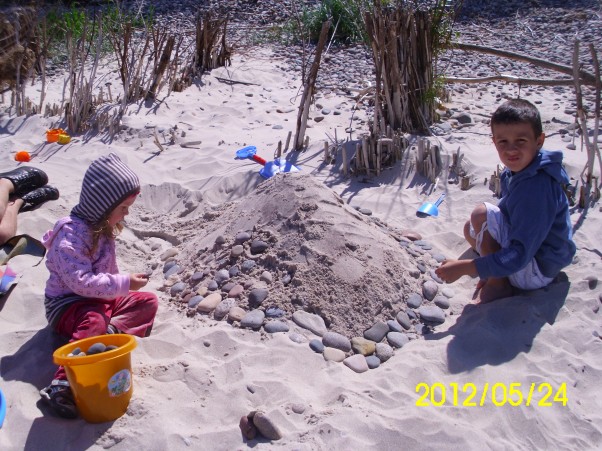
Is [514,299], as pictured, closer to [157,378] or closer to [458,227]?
[458,227]

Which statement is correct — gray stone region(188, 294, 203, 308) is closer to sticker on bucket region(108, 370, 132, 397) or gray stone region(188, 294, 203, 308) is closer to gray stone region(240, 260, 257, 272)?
gray stone region(240, 260, 257, 272)

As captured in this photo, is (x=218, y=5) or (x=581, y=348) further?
(x=218, y=5)

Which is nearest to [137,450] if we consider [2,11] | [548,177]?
[548,177]

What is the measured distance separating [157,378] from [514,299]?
167 centimetres

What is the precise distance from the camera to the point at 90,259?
2.66 meters

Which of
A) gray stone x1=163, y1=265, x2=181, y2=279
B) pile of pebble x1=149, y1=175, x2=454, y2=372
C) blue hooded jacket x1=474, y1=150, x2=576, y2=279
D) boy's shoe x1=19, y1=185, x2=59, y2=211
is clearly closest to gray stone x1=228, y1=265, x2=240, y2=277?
pile of pebble x1=149, y1=175, x2=454, y2=372

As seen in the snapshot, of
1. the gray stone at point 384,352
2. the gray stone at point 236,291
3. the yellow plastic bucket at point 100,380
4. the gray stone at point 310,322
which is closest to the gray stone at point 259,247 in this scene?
the gray stone at point 236,291

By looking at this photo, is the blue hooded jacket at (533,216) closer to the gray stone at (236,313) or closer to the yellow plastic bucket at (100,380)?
the gray stone at (236,313)

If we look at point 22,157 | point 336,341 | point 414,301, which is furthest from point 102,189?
point 22,157

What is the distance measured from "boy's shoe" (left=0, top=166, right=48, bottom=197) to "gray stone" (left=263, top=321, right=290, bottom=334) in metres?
2.02

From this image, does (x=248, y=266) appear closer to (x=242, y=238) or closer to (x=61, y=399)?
(x=242, y=238)

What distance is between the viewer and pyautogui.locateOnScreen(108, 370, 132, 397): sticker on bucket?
7.25 feet

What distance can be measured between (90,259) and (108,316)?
0.26m

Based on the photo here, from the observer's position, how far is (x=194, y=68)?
22.3 feet
